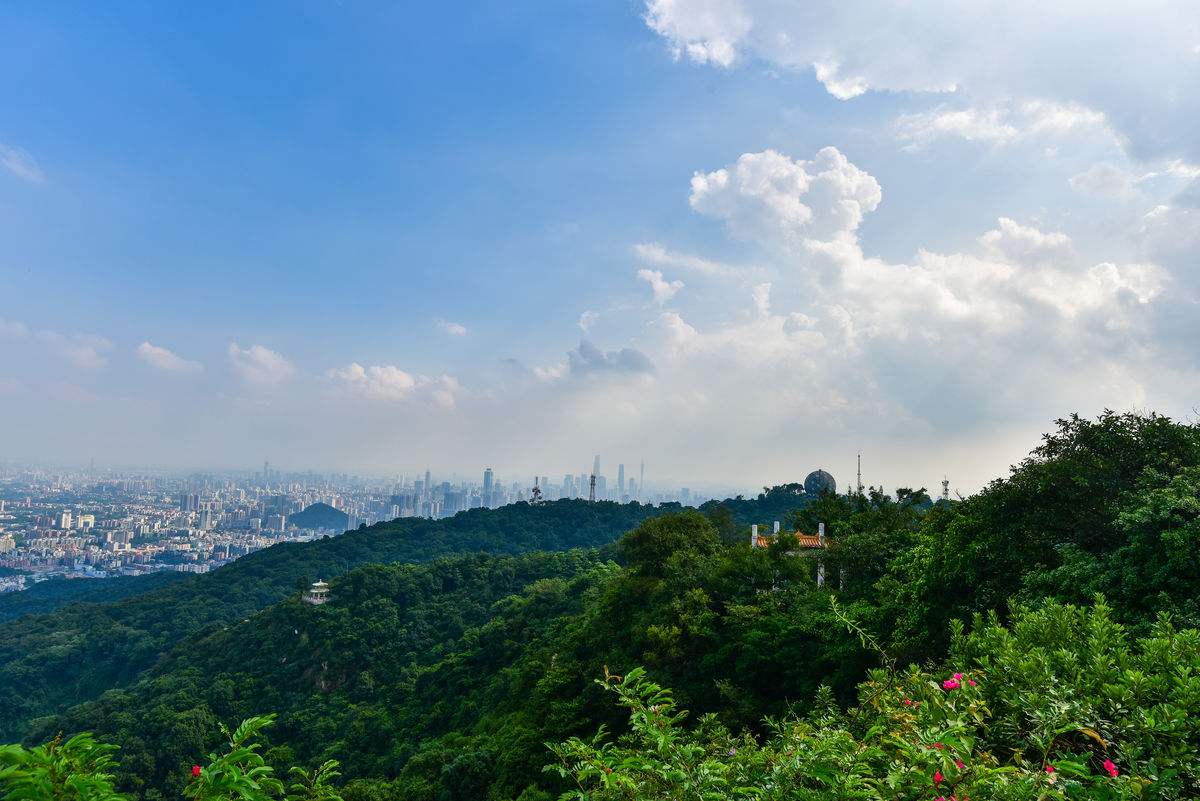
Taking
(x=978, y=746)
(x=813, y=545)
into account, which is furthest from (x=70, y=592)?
(x=978, y=746)

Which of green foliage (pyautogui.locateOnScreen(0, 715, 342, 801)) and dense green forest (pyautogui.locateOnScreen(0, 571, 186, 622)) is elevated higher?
green foliage (pyautogui.locateOnScreen(0, 715, 342, 801))

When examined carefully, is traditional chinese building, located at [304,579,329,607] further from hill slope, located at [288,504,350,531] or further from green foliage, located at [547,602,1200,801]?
hill slope, located at [288,504,350,531]

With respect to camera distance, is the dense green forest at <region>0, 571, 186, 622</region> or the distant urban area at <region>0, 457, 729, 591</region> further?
the distant urban area at <region>0, 457, 729, 591</region>

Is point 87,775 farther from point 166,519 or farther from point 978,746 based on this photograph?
point 166,519

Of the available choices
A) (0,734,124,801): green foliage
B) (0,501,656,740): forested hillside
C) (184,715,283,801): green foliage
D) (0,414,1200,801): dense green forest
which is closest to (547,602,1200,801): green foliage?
(0,414,1200,801): dense green forest

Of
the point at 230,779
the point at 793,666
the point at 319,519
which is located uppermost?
the point at 230,779

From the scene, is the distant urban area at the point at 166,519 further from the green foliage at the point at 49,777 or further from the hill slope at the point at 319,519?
Answer: the green foliage at the point at 49,777

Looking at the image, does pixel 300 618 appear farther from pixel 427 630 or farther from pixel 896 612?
pixel 896 612
